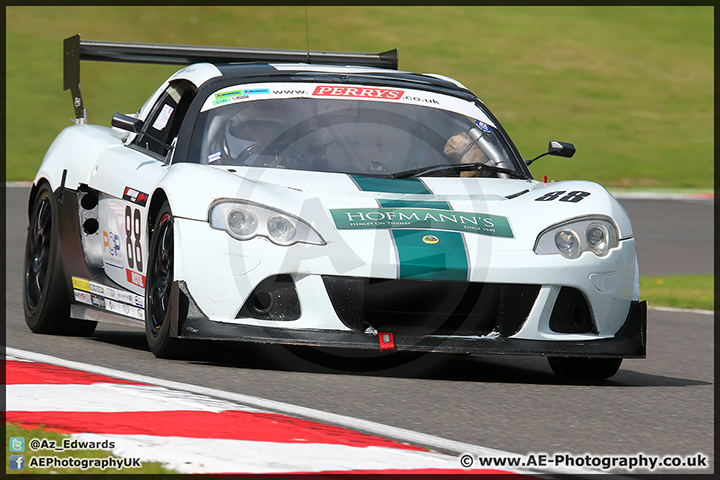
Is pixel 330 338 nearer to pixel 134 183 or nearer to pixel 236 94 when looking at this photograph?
pixel 134 183

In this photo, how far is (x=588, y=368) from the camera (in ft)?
19.4

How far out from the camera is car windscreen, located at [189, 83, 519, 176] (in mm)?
6066

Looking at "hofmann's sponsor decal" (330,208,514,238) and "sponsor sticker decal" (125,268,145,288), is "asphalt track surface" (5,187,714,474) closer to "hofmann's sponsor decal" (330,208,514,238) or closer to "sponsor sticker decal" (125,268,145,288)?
"sponsor sticker decal" (125,268,145,288)

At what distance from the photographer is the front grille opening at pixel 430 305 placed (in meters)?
5.12

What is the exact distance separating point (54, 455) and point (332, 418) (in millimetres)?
1125

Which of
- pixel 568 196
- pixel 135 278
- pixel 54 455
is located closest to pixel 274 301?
pixel 135 278

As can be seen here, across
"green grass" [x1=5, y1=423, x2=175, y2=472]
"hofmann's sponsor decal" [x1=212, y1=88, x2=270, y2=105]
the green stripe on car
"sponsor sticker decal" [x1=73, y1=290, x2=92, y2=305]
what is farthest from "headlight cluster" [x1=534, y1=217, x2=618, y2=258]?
"sponsor sticker decal" [x1=73, y1=290, x2=92, y2=305]

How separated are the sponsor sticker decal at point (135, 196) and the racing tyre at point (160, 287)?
0.83 feet

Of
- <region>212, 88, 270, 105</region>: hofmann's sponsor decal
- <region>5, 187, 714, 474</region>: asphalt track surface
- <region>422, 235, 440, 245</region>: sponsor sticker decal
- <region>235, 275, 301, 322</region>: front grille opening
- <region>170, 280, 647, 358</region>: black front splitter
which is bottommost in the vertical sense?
<region>5, 187, 714, 474</region>: asphalt track surface

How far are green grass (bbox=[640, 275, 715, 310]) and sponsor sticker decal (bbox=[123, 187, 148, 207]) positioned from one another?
5.56 meters

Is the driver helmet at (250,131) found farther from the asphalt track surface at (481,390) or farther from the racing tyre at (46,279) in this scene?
the racing tyre at (46,279)

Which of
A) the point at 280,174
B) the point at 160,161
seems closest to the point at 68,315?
the point at 160,161

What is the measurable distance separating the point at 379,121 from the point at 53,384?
8.12 feet

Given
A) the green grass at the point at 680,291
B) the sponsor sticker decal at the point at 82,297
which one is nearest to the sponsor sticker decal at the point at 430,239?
the sponsor sticker decal at the point at 82,297
